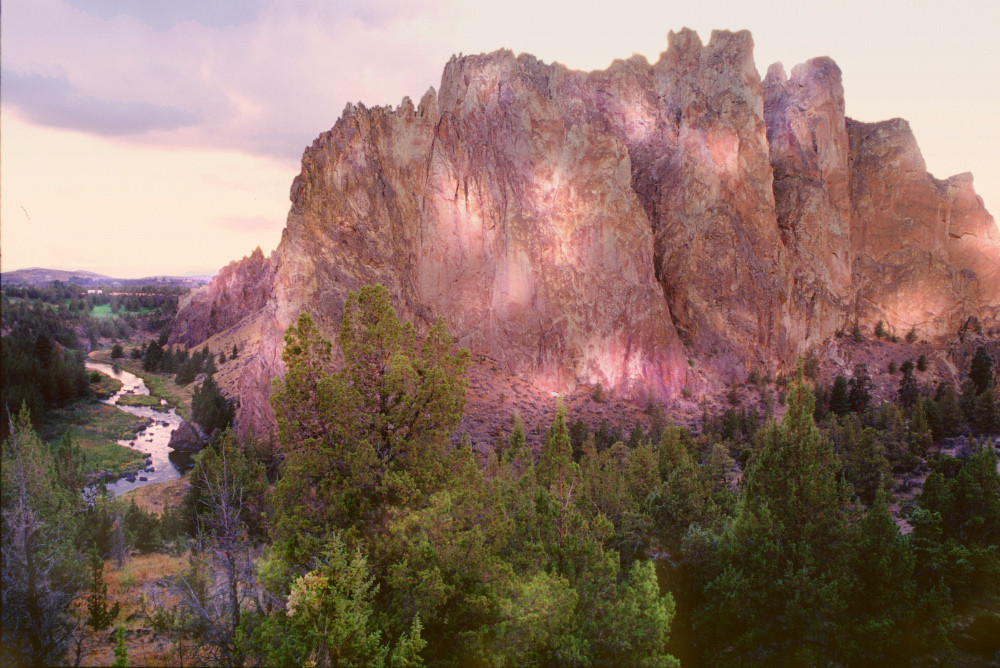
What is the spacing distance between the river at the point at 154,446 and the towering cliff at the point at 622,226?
7664 millimetres

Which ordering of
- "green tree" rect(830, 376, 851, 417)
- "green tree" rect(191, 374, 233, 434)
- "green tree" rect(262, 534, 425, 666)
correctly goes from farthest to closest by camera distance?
"green tree" rect(191, 374, 233, 434) → "green tree" rect(830, 376, 851, 417) → "green tree" rect(262, 534, 425, 666)

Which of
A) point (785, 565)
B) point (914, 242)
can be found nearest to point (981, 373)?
point (914, 242)

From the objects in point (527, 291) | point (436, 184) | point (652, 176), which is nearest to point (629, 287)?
point (527, 291)

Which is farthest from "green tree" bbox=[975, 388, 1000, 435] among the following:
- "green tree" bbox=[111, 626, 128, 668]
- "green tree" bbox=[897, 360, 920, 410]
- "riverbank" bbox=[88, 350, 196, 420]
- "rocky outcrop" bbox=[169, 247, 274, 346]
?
"rocky outcrop" bbox=[169, 247, 274, 346]

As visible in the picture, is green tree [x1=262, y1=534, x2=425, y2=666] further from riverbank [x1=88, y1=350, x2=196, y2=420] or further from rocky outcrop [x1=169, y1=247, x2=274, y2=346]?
rocky outcrop [x1=169, y1=247, x2=274, y2=346]

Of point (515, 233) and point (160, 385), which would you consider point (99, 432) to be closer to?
point (515, 233)

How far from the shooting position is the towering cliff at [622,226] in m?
58.4

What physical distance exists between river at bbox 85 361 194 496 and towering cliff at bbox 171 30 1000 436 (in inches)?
302

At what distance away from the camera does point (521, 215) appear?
6075cm

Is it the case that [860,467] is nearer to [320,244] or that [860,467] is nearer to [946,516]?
[946,516]

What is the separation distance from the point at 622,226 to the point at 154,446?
53.8 m

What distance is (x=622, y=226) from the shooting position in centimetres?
6216

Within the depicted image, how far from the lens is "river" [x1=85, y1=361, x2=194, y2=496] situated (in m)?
43.4

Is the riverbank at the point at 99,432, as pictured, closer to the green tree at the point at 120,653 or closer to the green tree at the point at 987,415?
the green tree at the point at 120,653
